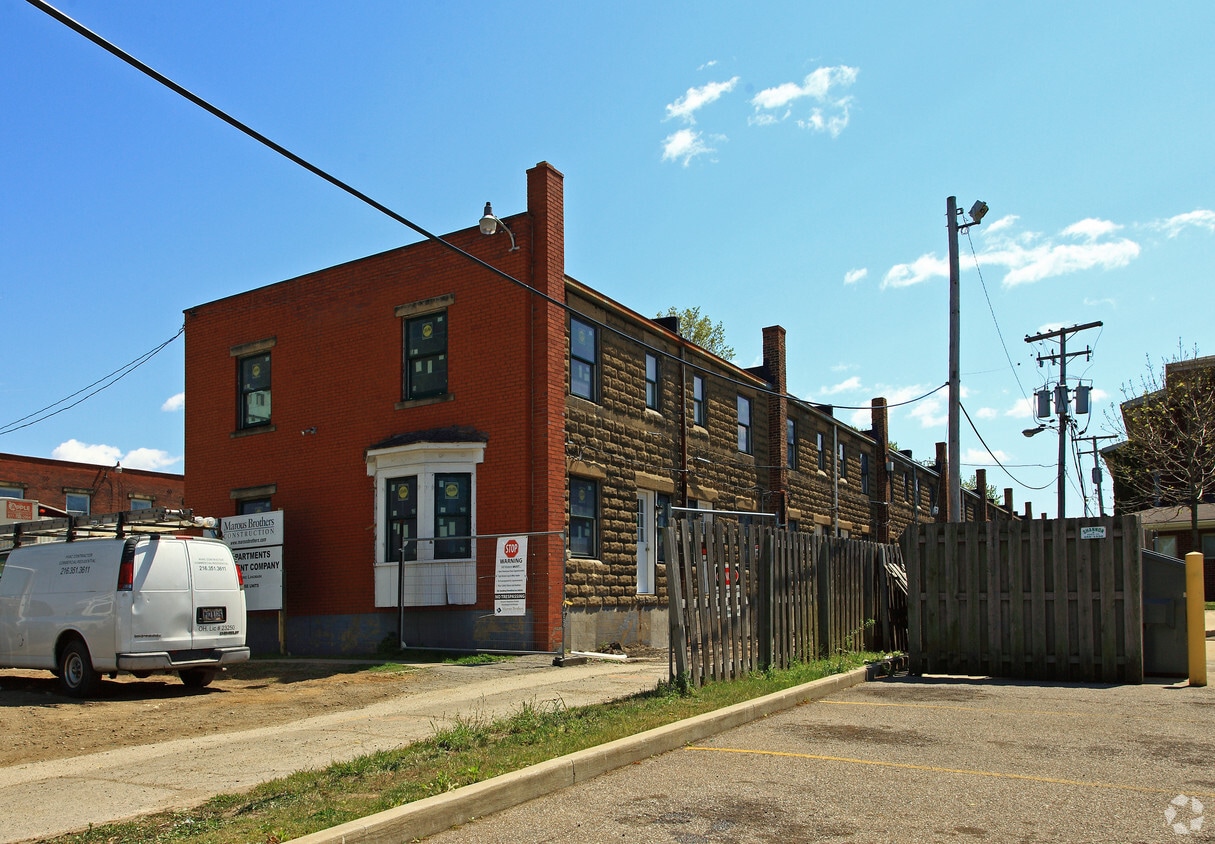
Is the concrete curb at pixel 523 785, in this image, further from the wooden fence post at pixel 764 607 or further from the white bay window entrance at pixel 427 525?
the white bay window entrance at pixel 427 525

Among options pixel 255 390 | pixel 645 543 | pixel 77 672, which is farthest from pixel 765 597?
pixel 255 390

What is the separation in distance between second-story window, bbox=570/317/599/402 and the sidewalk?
706 cm

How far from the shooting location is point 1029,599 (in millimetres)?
12297

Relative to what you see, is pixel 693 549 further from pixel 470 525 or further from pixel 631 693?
pixel 470 525

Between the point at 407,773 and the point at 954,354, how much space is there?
16.9 metres

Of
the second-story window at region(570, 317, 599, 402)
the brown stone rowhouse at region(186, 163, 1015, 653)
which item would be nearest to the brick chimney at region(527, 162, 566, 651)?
the brown stone rowhouse at region(186, 163, 1015, 653)

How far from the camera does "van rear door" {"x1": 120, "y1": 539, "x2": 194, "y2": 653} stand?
12.4 m

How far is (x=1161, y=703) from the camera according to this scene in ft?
33.1

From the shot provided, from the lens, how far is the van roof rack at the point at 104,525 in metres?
14.0

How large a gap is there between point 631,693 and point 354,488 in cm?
1035

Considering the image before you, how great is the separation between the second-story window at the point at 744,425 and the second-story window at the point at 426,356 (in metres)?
9.24

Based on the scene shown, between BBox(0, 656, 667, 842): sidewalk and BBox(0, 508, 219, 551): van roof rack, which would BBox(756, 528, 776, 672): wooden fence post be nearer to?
BBox(0, 656, 667, 842): sidewalk

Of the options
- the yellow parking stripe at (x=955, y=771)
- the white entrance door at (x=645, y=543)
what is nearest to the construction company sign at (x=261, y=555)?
the white entrance door at (x=645, y=543)

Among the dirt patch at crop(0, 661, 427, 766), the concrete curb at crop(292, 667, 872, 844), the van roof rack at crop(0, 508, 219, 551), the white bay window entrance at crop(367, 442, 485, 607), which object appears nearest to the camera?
the concrete curb at crop(292, 667, 872, 844)
